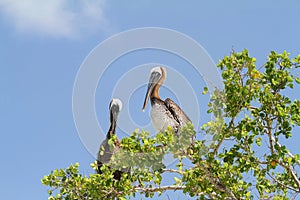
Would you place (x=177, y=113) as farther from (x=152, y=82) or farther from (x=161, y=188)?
(x=161, y=188)

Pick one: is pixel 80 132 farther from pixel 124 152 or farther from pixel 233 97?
pixel 233 97

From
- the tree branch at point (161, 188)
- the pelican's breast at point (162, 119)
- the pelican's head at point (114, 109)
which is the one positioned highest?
the pelican's head at point (114, 109)

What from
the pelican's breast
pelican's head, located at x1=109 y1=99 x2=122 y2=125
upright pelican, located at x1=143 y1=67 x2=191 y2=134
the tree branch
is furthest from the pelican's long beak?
the tree branch

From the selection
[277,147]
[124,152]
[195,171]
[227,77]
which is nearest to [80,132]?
[124,152]

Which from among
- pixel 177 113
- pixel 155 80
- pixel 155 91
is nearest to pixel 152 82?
pixel 155 80

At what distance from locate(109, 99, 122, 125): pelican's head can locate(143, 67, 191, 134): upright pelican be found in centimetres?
75

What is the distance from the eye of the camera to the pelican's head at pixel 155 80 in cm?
1150

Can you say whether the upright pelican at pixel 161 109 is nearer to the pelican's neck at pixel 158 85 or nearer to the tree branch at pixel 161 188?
the pelican's neck at pixel 158 85

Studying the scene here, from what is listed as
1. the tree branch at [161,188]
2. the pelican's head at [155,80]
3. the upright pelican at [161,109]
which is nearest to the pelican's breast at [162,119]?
the upright pelican at [161,109]

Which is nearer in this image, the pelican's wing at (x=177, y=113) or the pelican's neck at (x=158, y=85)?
the pelican's wing at (x=177, y=113)

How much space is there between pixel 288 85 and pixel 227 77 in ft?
3.12

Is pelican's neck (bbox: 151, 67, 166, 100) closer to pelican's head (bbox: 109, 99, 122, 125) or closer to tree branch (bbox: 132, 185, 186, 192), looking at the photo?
pelican's head (bbox: 109, 99, 122, 125)

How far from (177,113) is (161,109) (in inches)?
15.7

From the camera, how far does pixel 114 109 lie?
34.9 feet
